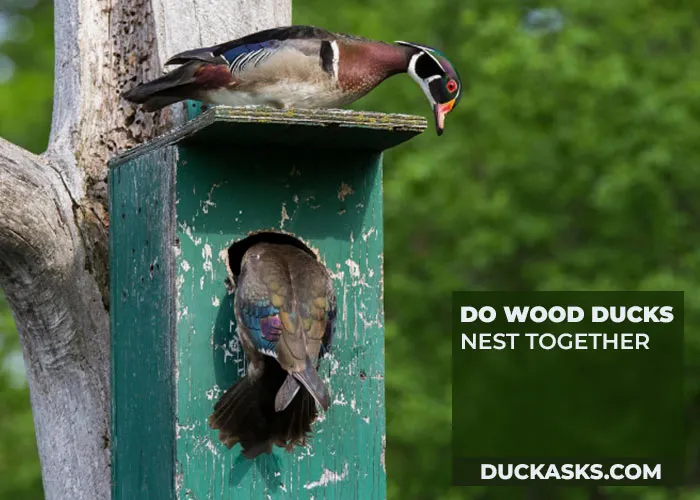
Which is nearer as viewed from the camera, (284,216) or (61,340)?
(284,216)

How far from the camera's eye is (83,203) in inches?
144

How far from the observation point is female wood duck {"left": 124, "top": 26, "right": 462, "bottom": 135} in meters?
3.25

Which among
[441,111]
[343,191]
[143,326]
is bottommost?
[143,326]

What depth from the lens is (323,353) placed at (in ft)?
10.6

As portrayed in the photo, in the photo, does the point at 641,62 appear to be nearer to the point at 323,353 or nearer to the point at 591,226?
the point at 591,226

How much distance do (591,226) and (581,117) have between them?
1.15 m

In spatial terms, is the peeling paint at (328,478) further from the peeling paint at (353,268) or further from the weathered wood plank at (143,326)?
the peeling paint at (353,268)

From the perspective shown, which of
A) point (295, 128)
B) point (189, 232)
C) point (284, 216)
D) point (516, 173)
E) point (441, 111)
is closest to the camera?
point (295, 128)

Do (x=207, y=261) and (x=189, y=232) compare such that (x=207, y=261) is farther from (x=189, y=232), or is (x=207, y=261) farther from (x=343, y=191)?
(x=343, y=191)

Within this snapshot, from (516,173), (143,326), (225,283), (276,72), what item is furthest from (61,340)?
(516,173)

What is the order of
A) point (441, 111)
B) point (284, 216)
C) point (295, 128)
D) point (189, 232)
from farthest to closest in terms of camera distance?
point (441, 111), point (284, 216), point (189, 232), point (295, 128)

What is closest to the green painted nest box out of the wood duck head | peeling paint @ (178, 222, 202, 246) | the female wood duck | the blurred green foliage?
peeling paint @ (178, 222, 202, 246)

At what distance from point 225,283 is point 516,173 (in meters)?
8.84

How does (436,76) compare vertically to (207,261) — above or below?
above
